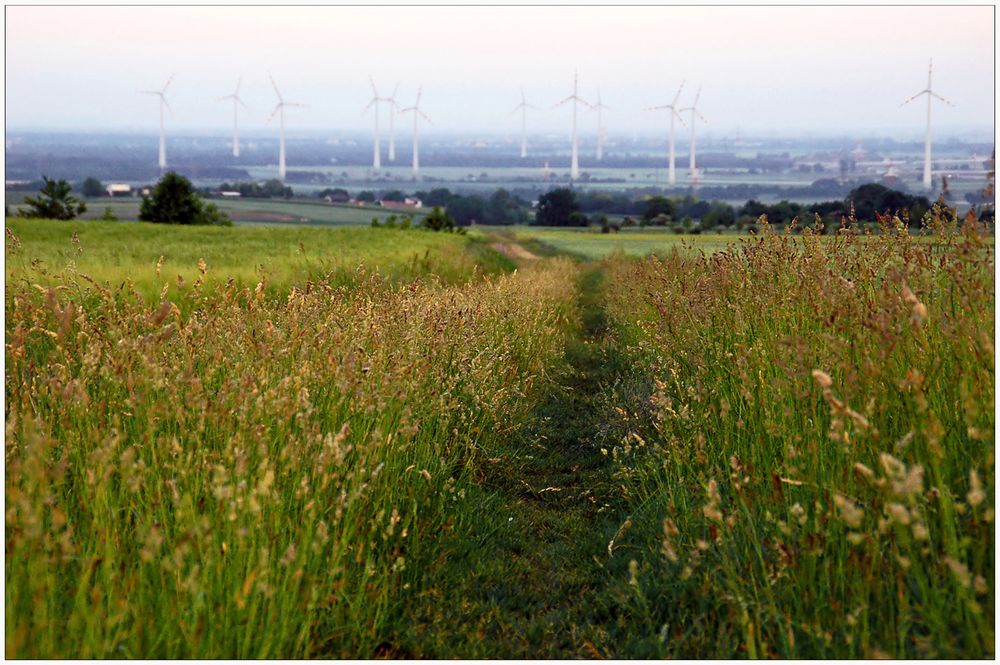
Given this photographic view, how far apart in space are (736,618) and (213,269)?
11131 millimetres

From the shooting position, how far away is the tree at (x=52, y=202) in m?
35.3

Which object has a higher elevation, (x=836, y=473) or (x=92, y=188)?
(x=92, y=188)

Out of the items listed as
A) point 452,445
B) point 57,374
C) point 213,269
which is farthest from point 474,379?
point 213,269

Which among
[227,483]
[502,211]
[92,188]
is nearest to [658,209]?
[502,211]

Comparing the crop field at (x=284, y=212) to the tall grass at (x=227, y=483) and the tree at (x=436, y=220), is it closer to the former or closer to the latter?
the tree at (x=436, y=220)

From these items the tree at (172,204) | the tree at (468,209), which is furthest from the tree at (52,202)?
the tree at (468,209)

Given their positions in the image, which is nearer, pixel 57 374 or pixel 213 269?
pixel 57 374

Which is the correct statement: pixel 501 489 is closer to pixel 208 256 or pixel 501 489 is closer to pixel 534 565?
pixel 534 565

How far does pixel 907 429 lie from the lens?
3.88 metres

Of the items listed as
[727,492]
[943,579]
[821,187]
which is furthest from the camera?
[821,187]

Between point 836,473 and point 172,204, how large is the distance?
123ft

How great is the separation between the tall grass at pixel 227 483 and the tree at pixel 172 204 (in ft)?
111

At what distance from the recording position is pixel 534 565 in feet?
16.6

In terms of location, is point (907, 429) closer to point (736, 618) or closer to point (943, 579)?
point (943, 579)
